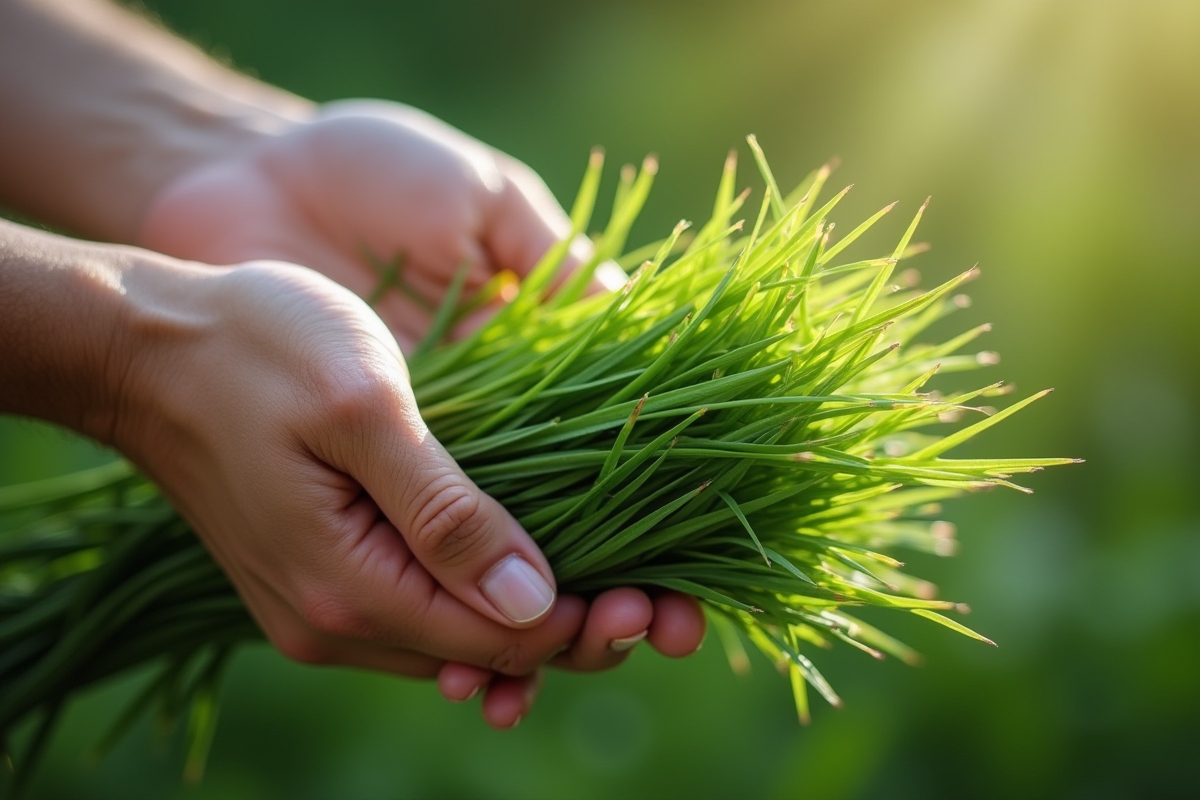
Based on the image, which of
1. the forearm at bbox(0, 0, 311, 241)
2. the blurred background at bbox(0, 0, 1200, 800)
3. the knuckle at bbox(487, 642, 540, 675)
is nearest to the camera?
the knuckle at bbox(487, 642, 540, 675)

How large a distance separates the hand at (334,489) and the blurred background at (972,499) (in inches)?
17.2

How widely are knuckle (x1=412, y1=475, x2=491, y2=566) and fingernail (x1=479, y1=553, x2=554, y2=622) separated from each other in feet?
0.10

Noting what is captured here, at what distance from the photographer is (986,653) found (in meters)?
1.40

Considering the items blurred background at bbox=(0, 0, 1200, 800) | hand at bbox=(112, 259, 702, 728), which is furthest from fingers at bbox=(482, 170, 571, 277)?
blurred background at bbox=(0, 0, 1200, 800)

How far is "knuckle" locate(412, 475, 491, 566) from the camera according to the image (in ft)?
2.00

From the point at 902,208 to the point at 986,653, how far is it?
100cm

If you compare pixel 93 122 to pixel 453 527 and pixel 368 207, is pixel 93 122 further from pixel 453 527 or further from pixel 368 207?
pixel 453 527

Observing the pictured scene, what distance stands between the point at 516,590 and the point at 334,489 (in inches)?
5.9

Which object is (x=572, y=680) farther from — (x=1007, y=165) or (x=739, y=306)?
(x=1007, y=165)

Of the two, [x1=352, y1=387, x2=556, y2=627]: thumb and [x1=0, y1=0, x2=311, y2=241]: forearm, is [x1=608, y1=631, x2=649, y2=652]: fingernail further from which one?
[x1=0, y1=0, x2=311, y2=241]: forearm

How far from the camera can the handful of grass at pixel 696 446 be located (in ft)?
2.00

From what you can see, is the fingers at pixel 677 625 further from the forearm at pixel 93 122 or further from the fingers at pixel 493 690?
the forearm at pixel 93 122

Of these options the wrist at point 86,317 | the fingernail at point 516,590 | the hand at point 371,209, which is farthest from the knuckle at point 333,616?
the hand at point 371,209

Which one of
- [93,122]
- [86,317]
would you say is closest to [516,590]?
[86,317]
